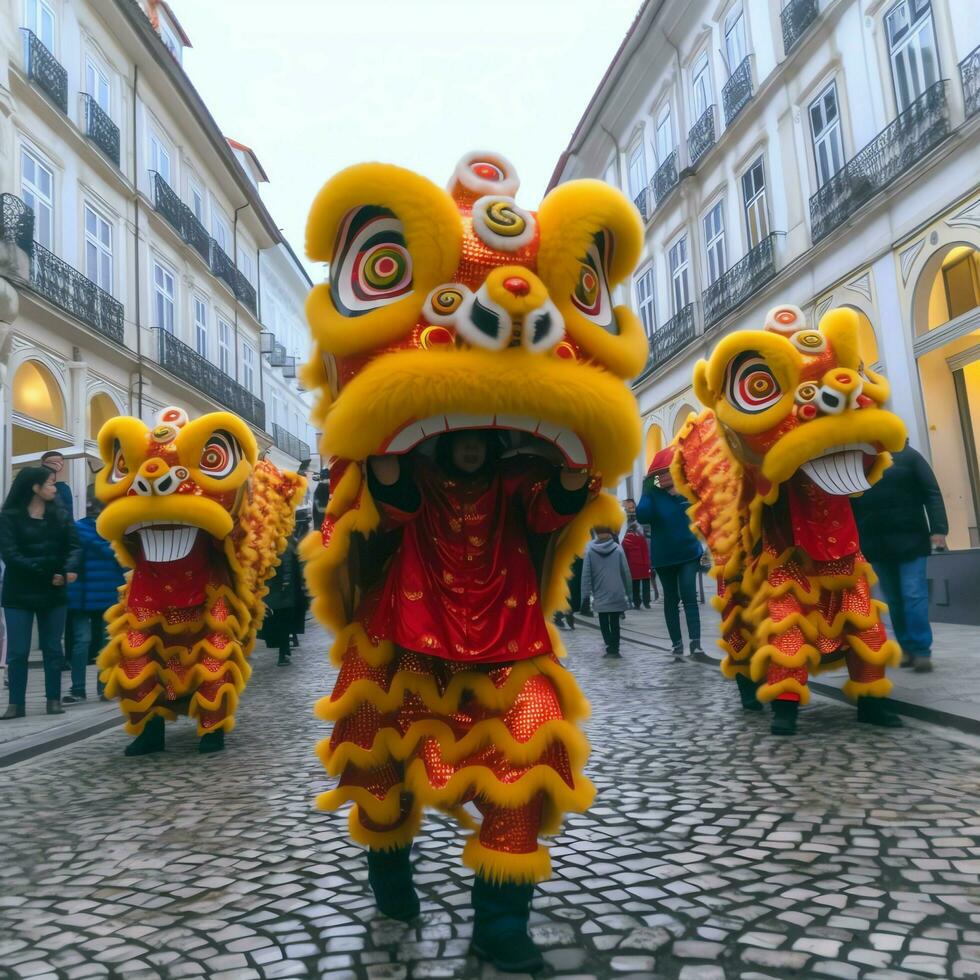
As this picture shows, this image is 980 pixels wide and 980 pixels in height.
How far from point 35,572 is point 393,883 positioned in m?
5.05

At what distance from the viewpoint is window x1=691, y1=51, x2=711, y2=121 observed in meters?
19.1

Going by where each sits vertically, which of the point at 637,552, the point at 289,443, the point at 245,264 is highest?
the point at 245,264

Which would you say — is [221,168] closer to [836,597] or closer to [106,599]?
[106,599]

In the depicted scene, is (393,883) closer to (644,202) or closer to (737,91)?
(737,91)

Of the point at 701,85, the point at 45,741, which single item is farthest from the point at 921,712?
the point at 701,85

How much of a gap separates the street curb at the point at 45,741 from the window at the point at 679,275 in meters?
17.2

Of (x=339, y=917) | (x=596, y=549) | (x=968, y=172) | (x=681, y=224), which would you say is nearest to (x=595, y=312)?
(x=339, y=917)

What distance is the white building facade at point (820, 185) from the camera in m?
11.5

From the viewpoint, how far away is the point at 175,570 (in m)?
5.18

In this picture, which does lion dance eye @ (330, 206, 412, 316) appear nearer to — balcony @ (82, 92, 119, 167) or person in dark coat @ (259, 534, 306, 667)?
person in dark coat @ (259, 534, 306, 667)

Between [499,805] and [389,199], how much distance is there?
63.5 inches

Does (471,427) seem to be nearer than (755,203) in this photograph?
Yes

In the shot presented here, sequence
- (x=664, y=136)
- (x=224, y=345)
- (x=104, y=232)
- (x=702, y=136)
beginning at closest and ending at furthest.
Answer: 1. (x=104, y=232)
2. (x=702, y=136)
3. (x=664, y=136)
4. (x=224, y=345)

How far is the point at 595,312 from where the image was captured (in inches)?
102
